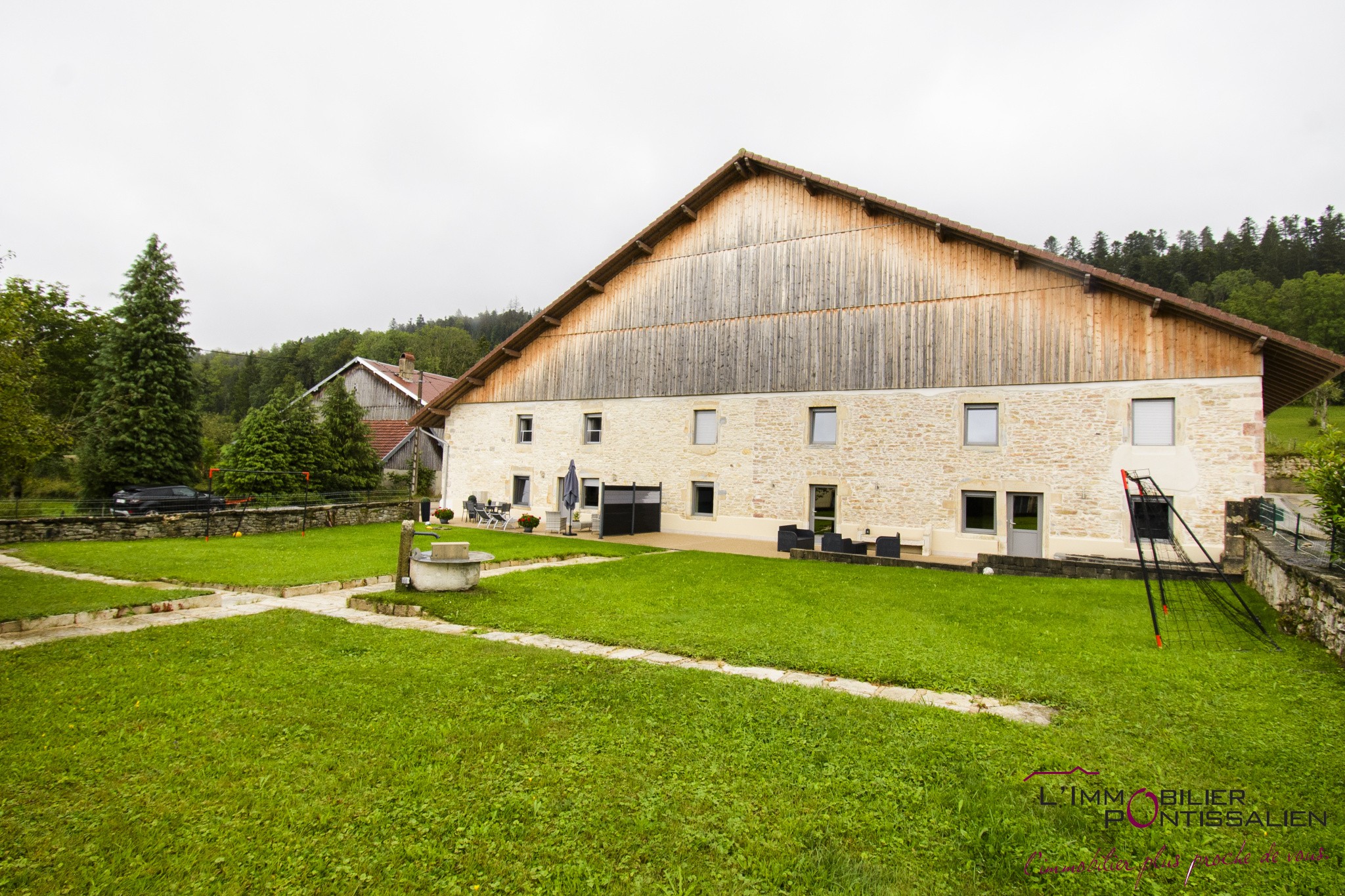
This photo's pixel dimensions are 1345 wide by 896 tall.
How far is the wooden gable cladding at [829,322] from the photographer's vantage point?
15.9 meters

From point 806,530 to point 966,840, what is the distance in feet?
51.1

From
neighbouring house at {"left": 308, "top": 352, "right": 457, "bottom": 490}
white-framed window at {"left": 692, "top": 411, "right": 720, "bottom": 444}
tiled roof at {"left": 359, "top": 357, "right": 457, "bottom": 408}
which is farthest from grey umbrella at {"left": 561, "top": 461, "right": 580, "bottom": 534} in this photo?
tiled roof at {"left": 359, "top": 357, "right": 457, "bottom": 408}

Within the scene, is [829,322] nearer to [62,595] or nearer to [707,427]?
[707,427]

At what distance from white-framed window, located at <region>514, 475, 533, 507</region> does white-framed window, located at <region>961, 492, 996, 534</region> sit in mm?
14985

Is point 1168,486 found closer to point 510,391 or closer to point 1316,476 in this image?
point 1316,476

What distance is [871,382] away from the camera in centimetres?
1845

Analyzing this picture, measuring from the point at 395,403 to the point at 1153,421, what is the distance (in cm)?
3606

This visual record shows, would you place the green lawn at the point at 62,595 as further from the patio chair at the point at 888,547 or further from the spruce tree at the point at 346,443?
the spruce tree at the point at 346,443

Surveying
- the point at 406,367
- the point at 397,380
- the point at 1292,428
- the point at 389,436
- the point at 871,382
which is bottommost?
the point at 389,436

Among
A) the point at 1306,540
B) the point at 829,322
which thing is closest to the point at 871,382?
the point at 829,322

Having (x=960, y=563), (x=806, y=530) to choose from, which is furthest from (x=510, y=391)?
(x=960, y=563)

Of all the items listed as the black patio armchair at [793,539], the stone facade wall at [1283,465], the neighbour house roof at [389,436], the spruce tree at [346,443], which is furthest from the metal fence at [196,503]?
the stone facade wall at [1283,465]

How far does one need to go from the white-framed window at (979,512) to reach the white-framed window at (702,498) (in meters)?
7.56

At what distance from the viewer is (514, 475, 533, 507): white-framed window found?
24369mm
